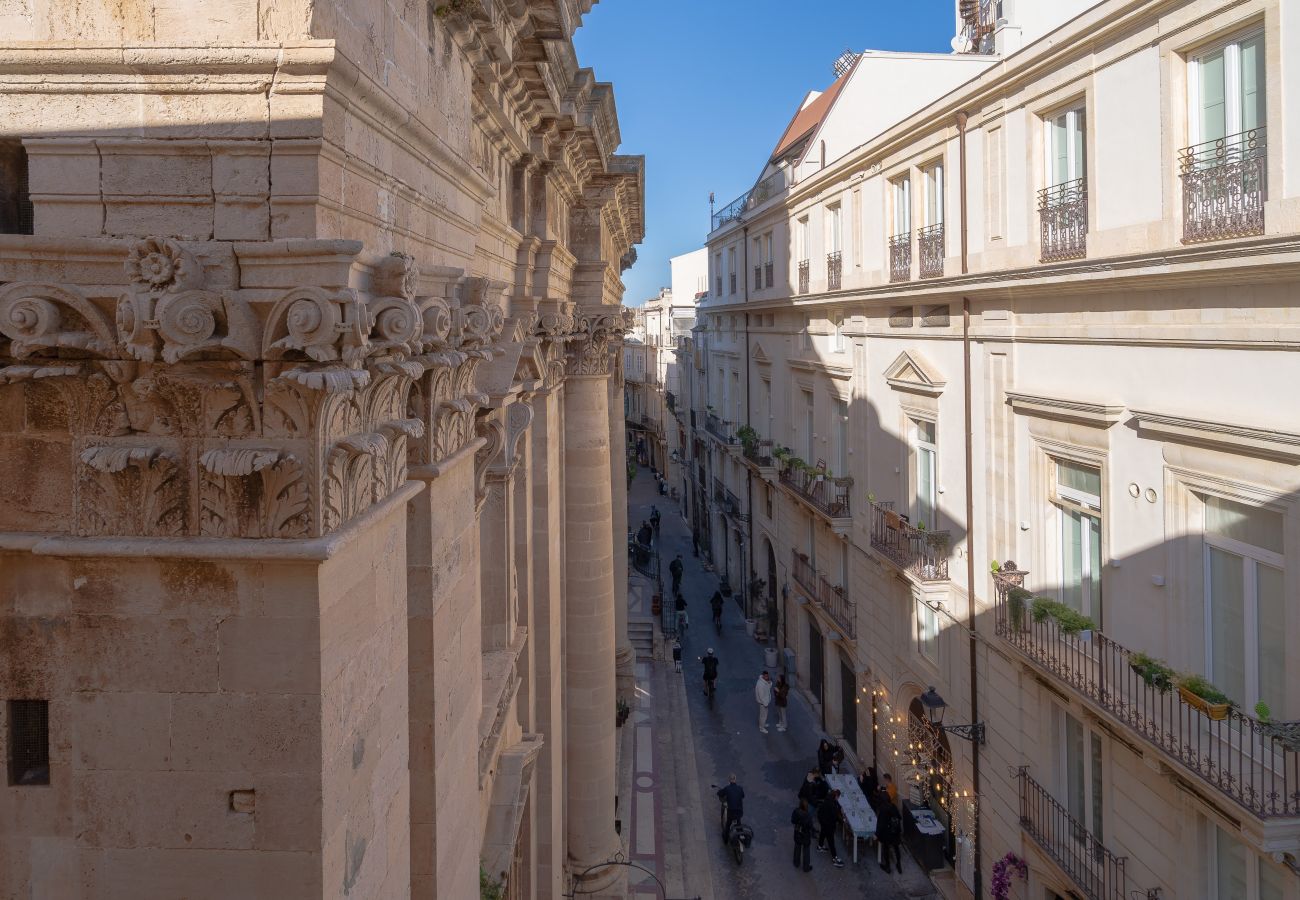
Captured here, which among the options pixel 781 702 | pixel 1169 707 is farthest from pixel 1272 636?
pixel 781 702

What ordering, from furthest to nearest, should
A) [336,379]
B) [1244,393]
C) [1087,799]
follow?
1. [1087,799]
2. [1244,393]
3. [336,379]

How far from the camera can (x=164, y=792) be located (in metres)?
3.55

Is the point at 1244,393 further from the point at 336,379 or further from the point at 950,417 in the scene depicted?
the point at 336,379

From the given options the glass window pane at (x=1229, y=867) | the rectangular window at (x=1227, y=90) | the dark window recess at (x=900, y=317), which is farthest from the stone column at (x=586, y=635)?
the rectangular window at (x=1227, y=90)

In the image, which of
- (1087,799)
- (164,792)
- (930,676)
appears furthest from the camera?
(930,676)

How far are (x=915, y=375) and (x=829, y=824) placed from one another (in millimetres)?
8483

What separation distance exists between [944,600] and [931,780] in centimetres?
383

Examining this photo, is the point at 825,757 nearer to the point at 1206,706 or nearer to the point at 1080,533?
the point at 1080,533

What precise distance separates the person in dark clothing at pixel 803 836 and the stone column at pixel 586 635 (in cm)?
450

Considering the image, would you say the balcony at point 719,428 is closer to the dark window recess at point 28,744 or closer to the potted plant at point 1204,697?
the potted plant at point 1204,697

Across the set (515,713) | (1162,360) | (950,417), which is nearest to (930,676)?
(950,417)

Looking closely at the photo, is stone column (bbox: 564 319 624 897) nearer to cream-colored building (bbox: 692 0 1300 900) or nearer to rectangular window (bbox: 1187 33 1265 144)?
cream-colored building (bbox: 692 0 1300 900)

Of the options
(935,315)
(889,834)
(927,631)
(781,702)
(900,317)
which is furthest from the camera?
(781,702)

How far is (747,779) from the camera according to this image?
21.8 metres
